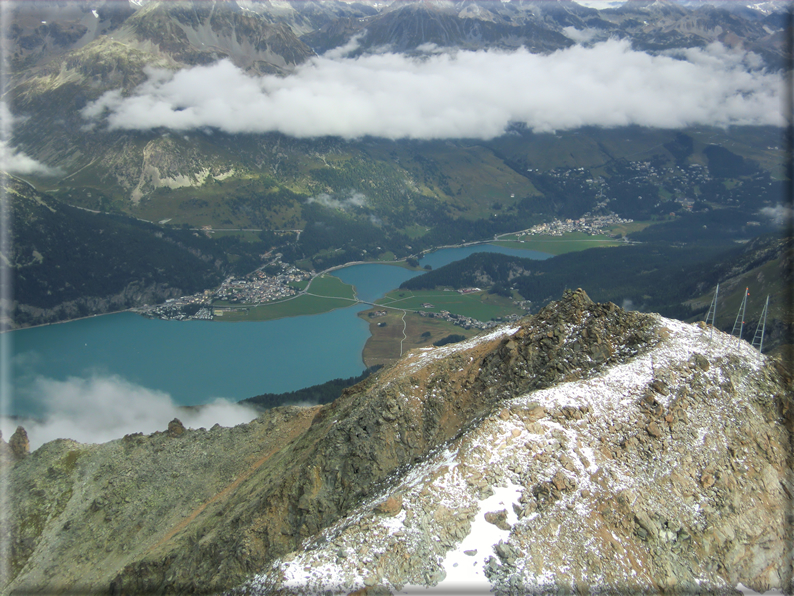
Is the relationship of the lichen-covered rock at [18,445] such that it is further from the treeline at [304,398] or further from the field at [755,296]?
the field at [755,296]

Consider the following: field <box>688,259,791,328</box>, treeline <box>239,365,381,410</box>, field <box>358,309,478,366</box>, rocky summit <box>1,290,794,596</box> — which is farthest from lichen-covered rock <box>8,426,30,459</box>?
field <box>688,259,791,328</box>

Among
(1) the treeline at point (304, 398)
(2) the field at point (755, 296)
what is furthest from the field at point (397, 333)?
(2) the field at point (755, 296)

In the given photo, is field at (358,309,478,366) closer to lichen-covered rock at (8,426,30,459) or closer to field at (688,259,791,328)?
field at (688,259,791,328)

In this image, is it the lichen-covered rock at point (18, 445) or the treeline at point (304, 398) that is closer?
the lichen-covered rock at point (18, 445)

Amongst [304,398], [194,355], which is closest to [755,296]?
[304,398]

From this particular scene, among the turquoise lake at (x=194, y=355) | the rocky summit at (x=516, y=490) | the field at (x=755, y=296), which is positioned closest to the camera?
the rocky summit at (x=516, y=490)

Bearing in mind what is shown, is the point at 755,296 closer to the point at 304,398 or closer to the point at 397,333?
the point at 304,398
